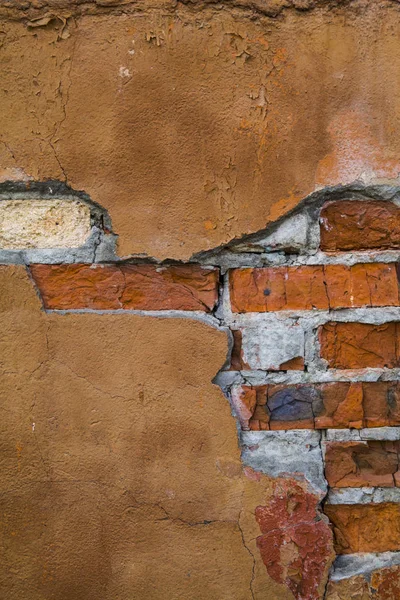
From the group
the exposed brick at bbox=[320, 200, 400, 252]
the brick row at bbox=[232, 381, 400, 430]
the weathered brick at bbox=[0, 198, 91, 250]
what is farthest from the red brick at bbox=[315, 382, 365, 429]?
the weathered brick at bbox=[0, 198, 91, 250]

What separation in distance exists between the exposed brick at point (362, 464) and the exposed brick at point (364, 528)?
43 millimetres

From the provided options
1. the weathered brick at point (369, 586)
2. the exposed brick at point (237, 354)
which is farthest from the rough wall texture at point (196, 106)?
the weathered brick at point (369, 586)

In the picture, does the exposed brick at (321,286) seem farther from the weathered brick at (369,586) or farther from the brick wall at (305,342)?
the weathered brick at (369,586)

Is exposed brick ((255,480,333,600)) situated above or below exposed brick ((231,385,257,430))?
below

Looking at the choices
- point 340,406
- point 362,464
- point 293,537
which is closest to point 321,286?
point 340,406

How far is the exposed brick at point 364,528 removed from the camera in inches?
→ 33.4

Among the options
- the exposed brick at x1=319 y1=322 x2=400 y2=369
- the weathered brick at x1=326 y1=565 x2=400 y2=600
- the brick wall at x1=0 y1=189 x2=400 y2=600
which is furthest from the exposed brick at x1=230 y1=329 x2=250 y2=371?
the weathered brick at x1=326 y1=565 x2=400 y2=600

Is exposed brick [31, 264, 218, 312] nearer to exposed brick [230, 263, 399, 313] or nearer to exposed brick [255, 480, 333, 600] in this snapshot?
exposed brick [230, 263, 399, 313]

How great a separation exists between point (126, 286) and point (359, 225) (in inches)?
14.6

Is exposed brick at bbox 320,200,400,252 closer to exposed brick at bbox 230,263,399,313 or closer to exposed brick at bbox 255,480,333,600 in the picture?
exposed brick at bbox 230,263,399,313

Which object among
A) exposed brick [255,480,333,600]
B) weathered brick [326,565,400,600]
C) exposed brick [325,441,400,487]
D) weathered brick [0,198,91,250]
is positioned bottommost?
weathered brick [326,565,400,600]

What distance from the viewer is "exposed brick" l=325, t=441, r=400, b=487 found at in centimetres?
84

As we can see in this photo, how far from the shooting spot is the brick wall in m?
0.81

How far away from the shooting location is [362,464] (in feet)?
2.81
